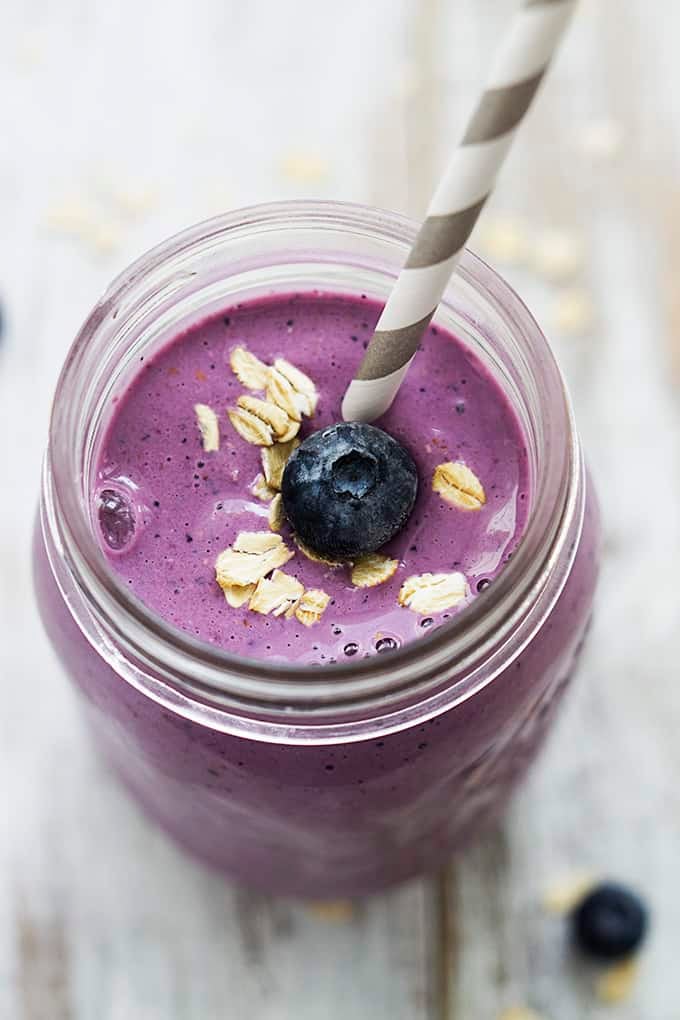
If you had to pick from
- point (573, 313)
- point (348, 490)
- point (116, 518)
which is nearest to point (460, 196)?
point (348, 490)

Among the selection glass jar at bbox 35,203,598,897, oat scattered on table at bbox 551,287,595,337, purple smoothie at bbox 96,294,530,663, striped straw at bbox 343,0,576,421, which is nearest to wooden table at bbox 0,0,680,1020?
oat scattered on table at bbox 551,287,595,337

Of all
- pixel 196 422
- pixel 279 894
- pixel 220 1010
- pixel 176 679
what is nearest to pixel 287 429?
pixel 196 422

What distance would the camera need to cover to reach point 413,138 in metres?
1.69

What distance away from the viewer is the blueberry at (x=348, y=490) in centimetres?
103

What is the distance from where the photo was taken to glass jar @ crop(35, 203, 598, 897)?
958mm

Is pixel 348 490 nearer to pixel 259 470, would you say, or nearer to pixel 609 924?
pixel 259 470

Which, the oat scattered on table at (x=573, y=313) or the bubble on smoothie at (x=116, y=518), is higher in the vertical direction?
the oat scattered on table at (x=573, y=313)

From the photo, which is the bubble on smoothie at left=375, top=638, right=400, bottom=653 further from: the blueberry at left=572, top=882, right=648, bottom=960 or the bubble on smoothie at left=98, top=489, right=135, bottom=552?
the blueberry at left=572, top=882, right=648, bottom=960

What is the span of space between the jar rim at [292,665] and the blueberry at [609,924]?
1.74 ft

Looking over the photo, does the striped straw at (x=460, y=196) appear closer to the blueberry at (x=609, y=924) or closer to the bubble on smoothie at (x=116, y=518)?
the bubble on smoothie at (x=116, y=518)

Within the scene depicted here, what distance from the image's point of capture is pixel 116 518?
1.10 metres

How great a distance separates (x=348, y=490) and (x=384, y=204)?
0.73 metres

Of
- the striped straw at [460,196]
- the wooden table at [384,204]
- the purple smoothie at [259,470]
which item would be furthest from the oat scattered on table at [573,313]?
the striped straw at [460,196]

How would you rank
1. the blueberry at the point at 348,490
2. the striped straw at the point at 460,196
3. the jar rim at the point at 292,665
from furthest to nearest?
the blueberry at the point at 348,490 < the jar rim at the point at 292,665 < the striped straw at the point at 460,196
